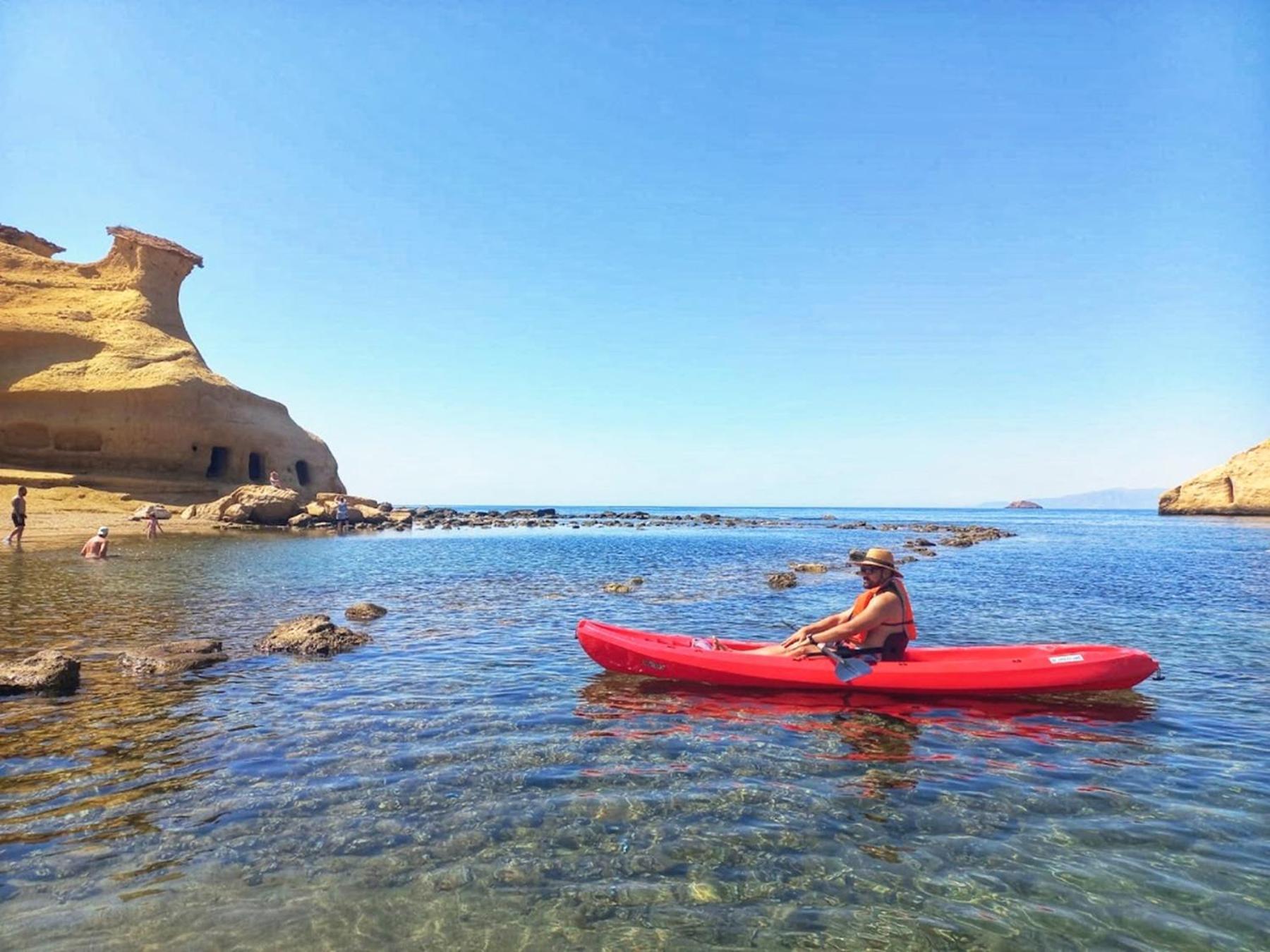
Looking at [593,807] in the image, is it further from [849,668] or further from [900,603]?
[900,603]

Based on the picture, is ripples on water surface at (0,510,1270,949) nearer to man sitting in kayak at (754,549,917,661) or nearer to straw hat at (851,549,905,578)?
man sitting in kayak at (754,549,917,661)

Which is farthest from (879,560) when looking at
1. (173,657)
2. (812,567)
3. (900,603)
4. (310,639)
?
(812,567)

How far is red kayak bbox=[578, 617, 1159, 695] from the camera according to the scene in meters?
8.60

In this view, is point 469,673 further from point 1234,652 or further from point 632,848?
point 1234,652

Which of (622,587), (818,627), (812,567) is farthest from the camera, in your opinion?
(812,567)

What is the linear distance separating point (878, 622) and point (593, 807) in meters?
5.22

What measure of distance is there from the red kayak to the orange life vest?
1.20 feet

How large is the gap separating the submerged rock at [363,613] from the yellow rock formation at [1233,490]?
93.8 meters

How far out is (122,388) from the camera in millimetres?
42094

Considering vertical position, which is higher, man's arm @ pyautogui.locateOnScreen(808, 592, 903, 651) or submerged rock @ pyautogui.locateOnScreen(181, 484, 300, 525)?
submerged rock @ pyautogui.locateOnScreen(181, 484, 300, 525)

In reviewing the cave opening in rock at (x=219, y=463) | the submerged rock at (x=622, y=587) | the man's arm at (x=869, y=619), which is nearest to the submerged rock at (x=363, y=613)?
the submerged rock at (x=622, y=587)

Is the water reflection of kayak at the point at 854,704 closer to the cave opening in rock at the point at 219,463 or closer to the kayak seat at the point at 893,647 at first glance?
the kayak seat at the point at 893,647

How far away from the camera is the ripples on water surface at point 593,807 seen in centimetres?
391

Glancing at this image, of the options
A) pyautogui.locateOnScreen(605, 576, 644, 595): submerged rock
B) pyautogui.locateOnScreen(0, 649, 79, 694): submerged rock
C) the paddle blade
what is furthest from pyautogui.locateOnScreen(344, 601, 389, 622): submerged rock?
the paddle blade
